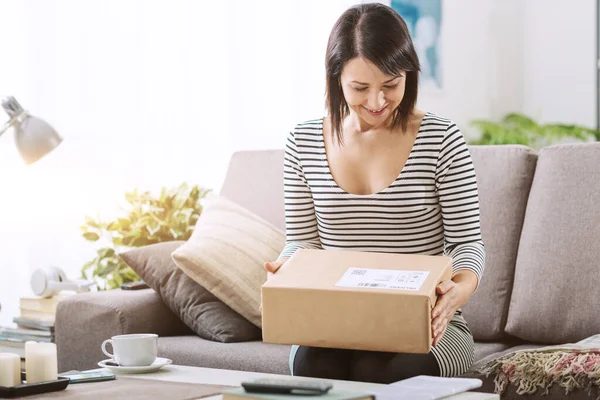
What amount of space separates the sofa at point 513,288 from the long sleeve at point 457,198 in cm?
37

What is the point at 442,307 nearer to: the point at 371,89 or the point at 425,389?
the point at 425,389

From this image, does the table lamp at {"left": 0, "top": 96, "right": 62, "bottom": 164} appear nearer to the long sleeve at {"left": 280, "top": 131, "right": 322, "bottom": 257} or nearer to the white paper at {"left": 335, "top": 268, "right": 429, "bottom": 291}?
the long sleeve at {"left": 280, "top": 131, "right": 322, "bottom": 257}

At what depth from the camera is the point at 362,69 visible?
5.80 feet

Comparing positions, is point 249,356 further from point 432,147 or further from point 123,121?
point 123,121

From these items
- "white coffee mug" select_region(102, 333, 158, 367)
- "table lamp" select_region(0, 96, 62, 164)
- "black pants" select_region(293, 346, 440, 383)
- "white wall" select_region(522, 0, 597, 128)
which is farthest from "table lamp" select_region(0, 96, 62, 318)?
"white wall" select_region(522, 0, 597, 128)

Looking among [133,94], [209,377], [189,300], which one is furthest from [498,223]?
[133,94]

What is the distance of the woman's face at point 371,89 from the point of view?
176 cm

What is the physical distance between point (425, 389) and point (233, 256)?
1073 millimetres

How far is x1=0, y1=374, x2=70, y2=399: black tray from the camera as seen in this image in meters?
1.46

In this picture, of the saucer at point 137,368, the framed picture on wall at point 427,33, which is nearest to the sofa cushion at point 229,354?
the saucer at point 137,368

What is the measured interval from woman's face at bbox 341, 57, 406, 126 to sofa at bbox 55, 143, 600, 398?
0.61m

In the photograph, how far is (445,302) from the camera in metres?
1.53

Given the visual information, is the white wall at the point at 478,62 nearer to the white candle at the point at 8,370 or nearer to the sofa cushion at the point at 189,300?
the sofa cushion at the point at 189,300

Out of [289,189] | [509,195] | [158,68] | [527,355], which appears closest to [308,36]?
[158,68]
